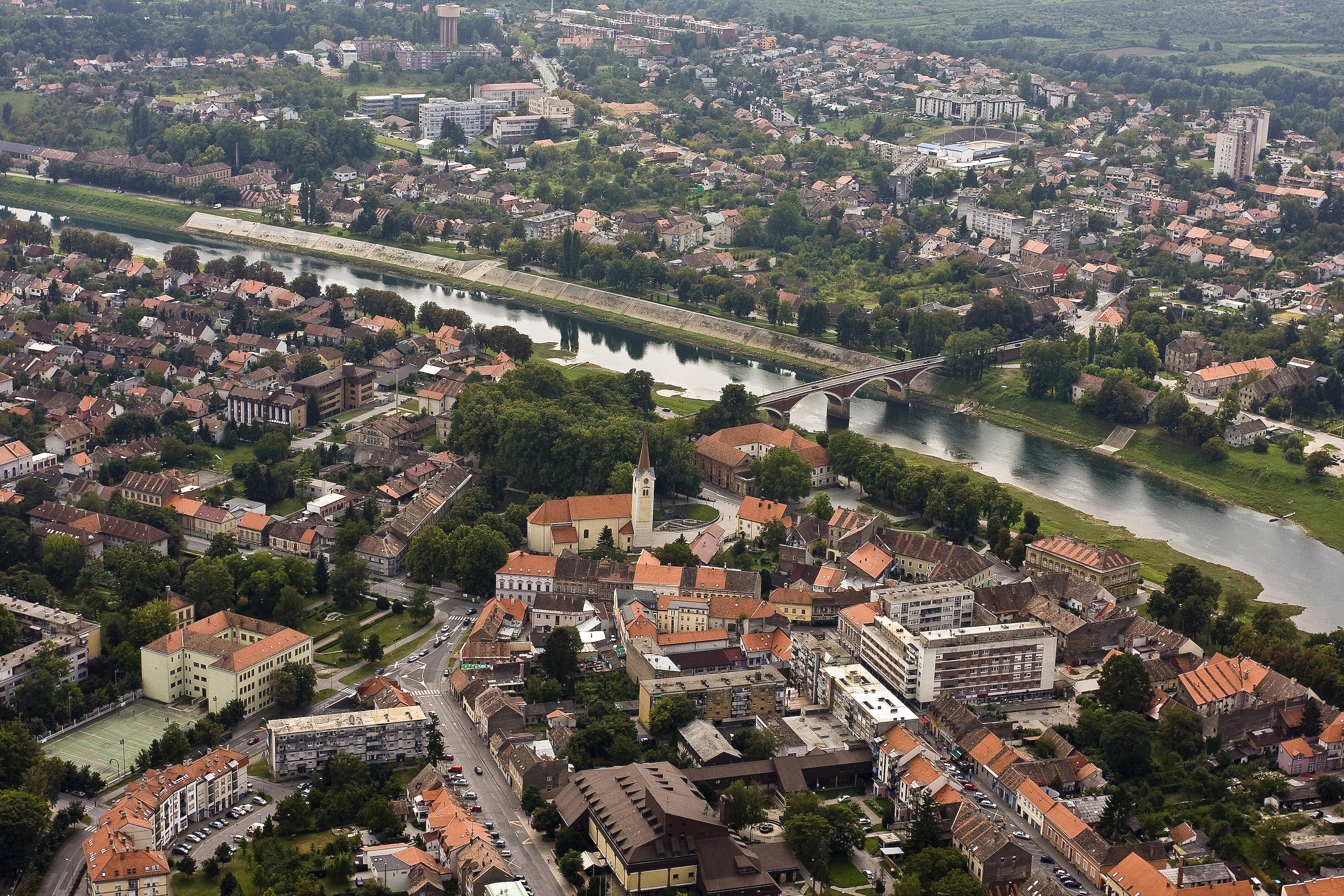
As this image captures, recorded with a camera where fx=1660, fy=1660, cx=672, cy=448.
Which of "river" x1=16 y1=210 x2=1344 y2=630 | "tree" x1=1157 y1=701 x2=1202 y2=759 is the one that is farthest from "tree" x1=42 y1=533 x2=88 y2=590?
"tree" x1=1157 y1=701 x2=1202 y2=759

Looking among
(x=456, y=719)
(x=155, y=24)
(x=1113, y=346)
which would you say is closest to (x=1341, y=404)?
(x=1113, y=346)

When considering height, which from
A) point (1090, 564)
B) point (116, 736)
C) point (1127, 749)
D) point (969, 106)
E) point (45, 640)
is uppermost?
point (969, 106)

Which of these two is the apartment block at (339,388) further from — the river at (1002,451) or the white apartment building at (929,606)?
the white apartment building at (929,606)

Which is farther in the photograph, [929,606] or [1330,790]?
[929,606]

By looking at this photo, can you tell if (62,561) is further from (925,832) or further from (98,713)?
(925,832)

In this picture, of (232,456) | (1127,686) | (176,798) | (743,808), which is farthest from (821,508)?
(176,798)

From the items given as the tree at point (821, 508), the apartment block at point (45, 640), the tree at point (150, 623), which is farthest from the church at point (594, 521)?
the apartment block at point (45, 640)

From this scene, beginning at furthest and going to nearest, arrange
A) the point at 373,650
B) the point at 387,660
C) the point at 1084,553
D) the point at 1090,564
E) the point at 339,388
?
the point at 339,388 < the point at 1084,553 < the point at 1090,564 < the point at 387,660 < the point at 373,650
